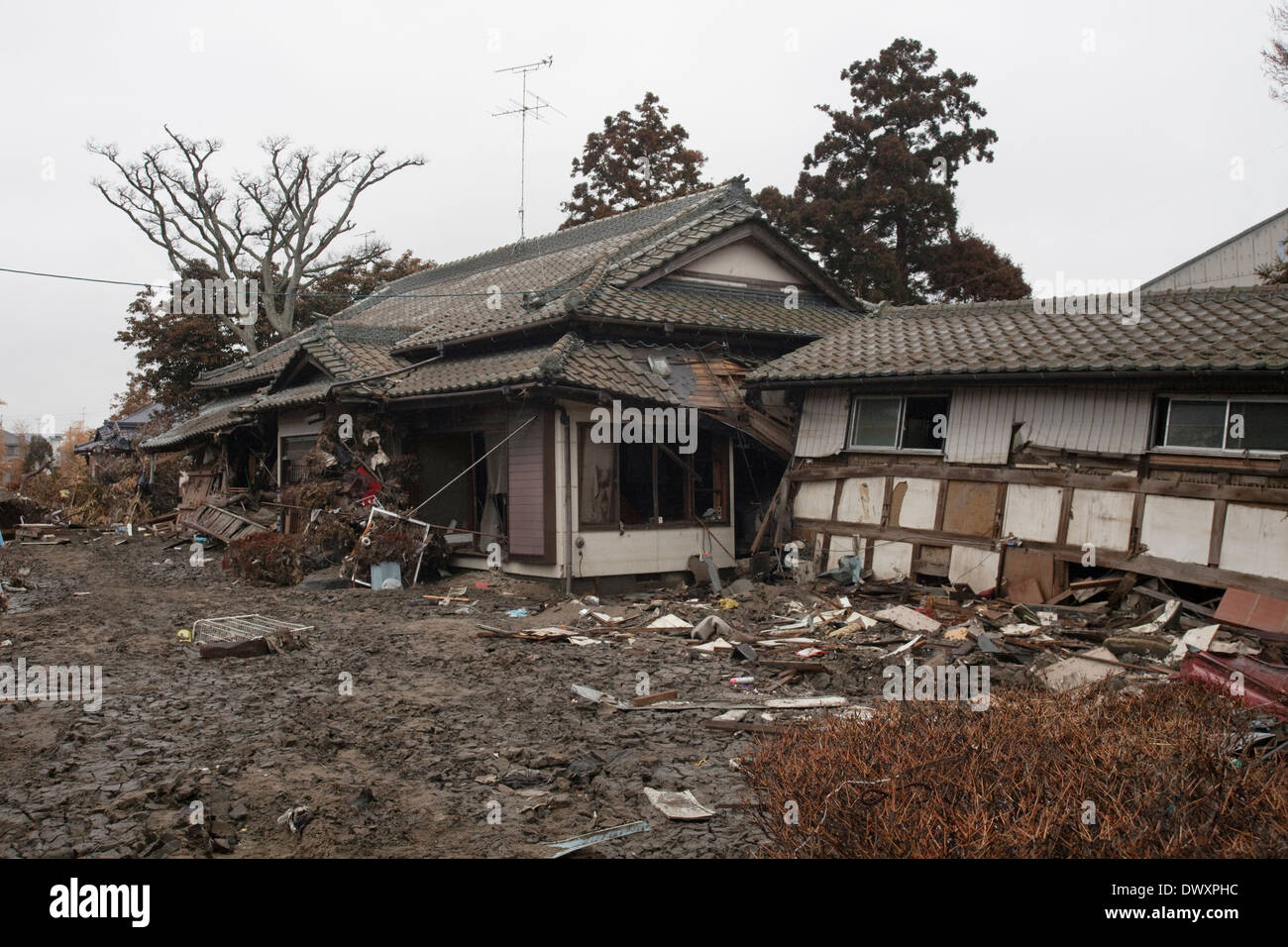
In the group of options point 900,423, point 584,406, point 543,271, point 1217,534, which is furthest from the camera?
point 543,271

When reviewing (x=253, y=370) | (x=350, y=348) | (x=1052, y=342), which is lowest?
(x=253, y=370)

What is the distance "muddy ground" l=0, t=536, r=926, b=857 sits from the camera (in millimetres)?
4676

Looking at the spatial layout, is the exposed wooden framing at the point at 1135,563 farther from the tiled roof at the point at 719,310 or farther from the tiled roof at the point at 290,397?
the tiled roof at the point at 290,397

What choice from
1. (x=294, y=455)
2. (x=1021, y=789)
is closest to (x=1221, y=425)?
(x=1021, y=789)

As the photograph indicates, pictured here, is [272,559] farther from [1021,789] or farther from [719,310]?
[1021,789]

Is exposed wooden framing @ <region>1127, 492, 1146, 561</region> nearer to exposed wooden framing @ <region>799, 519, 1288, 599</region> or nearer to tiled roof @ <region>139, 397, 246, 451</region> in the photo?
exposed wooden framing @ <region>799, 519, 1288, 599</region>

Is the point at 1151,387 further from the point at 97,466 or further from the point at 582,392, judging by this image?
the point at 97,466

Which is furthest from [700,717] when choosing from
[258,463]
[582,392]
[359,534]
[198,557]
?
[258,463]

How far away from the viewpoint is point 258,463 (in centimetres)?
2078

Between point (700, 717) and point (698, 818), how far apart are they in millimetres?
2107

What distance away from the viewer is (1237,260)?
2378 cm

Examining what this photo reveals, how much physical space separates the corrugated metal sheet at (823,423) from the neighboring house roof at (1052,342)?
550 mm

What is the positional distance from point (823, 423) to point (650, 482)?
2.82 m

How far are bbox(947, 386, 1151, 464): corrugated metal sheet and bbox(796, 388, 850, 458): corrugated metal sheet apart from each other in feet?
5.78
